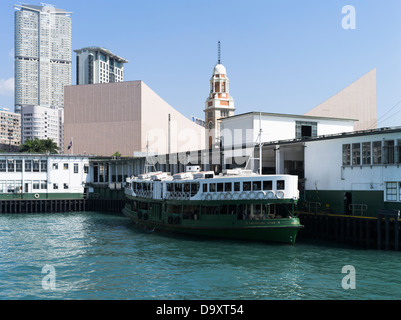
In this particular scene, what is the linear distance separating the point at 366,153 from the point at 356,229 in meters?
6.66

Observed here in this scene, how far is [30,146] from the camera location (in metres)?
113

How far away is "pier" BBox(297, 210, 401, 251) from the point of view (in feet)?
103

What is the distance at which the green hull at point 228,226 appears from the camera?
107ft

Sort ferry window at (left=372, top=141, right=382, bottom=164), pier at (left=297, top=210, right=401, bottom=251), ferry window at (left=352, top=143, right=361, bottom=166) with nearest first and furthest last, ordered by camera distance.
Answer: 1. pier at (left=297, top=210, right=401, bottom=251)
2. ferry window at (left=372, top=141, right=382, bottom=164)
3. ferry window at (left=352, top=143, right=361, bottom=166)

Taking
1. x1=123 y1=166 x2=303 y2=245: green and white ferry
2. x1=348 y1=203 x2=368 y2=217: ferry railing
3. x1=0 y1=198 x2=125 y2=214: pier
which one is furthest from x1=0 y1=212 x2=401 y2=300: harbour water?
x1=0 y1=198 x2=125 y2=214: pier

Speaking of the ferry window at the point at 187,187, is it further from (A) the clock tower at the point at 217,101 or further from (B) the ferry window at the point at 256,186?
(A) the clock tower at the point at 217,101

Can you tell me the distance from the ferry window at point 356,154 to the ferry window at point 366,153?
0.42 metres

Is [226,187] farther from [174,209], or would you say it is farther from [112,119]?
[112,119]

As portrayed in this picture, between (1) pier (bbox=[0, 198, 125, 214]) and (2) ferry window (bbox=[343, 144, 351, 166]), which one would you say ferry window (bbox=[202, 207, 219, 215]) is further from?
(1) pier (bbox=[0, 198, 125, 214])

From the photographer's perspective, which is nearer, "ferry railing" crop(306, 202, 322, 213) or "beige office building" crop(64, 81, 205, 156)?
"ferry railing" crop(306, 202, 322, 213)

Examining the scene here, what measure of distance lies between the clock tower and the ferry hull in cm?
6569

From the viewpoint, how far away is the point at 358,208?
36625mm

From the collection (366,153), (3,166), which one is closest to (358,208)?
(366,153)

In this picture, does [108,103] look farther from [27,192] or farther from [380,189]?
[380,189]
